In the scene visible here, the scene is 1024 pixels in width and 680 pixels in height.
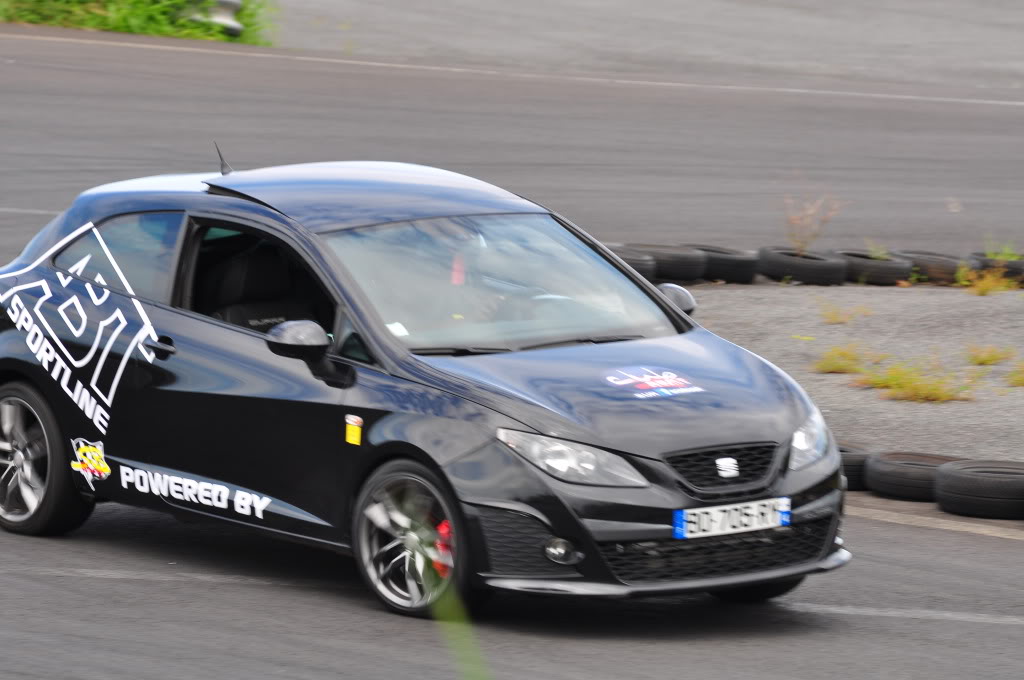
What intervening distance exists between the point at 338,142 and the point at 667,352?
1332 centimetres

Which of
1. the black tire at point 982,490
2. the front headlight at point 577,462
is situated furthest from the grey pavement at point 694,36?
the front headlight at point 577,462

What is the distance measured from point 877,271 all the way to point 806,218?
2259 millimetres

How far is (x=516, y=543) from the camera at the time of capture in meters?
6.20

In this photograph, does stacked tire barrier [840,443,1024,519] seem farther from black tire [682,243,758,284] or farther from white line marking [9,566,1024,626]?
black tire [682,243,758,284]

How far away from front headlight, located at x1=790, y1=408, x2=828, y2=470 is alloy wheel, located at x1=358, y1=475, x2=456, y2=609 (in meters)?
1.33

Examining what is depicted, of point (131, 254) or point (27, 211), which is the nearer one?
point (131, 254)

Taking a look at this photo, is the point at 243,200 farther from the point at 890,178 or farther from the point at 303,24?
the point at 303,24

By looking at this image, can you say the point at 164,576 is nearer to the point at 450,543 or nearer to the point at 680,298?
the point at 450,543

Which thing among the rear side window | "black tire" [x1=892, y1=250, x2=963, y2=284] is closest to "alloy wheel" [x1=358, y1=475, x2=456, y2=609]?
the rear side window

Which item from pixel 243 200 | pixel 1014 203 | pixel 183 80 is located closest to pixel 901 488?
pixel 243 200

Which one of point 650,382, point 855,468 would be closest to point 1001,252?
point 855,468

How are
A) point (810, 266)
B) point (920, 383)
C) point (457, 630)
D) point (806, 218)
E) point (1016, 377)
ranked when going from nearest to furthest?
point (457, 630), point (920, 383), point (1016, 377), point (810, 266), point (806, 218)

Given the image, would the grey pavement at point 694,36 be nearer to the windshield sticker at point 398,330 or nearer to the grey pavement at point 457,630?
the grey pavement at point 457,630

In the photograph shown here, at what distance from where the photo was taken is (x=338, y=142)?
65.3 ft
